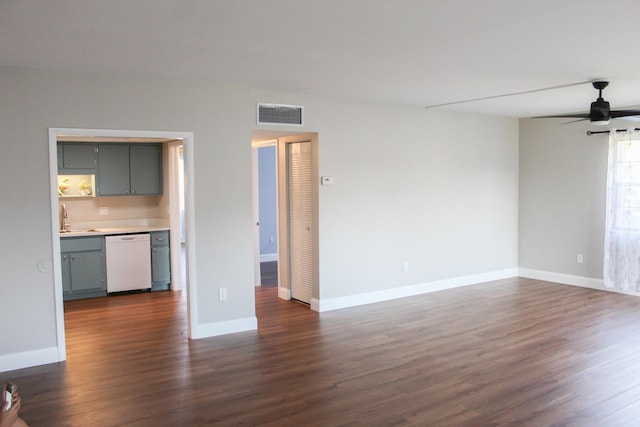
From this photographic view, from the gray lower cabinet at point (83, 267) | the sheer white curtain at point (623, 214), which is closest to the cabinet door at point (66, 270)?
the gray lower cabinet at point (83, 267)

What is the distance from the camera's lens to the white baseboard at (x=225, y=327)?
16.7 feet

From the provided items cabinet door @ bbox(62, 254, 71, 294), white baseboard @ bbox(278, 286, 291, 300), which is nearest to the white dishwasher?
cabinet door @ bbox(62, 254, 71, 294)

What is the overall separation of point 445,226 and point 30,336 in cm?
510

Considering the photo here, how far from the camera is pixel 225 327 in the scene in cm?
524

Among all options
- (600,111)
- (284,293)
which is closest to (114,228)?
(284,293)

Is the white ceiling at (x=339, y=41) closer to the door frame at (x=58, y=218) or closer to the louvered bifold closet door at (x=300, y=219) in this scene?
the door frame at (x=58, y=218)

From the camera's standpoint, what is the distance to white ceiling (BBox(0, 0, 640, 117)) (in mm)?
2797

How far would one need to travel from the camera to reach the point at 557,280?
760cm

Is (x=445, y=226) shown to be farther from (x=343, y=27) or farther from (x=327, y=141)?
(x=343, y=27)

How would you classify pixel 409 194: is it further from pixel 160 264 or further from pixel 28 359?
pixel 28 359

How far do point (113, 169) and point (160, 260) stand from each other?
1416 millimetres

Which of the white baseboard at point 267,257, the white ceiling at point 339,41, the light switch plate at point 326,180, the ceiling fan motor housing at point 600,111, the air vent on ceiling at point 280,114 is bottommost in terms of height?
the white baseboard at point 267,257

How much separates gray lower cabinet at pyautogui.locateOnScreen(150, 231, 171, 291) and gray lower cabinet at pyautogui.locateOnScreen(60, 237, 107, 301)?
0.64 meters

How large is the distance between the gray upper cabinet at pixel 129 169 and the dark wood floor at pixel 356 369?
175cm
